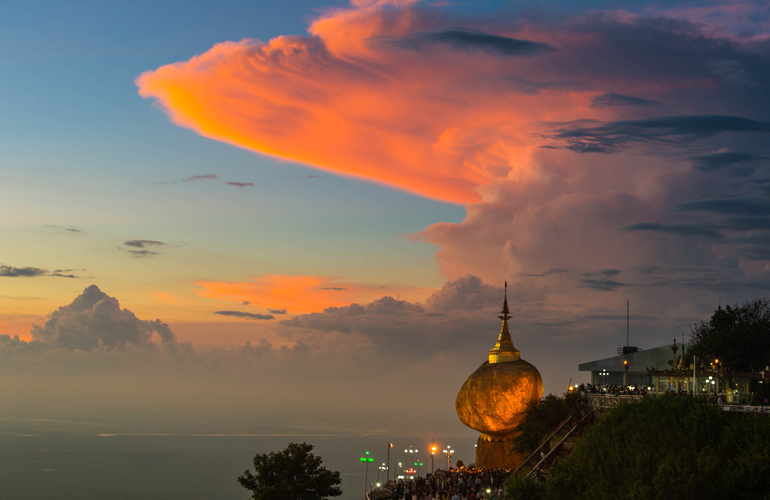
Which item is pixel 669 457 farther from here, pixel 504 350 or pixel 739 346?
pixel 739 346

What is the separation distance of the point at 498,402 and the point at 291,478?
52.3ft

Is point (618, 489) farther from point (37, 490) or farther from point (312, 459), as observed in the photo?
point (37, 490)

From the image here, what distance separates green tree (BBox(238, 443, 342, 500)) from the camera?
4476 centimetres

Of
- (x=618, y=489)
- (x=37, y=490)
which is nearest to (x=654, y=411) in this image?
(x=618, y=489)

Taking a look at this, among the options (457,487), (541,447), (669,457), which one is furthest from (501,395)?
(669,457)

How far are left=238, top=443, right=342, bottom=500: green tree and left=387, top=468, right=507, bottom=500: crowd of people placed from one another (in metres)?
4.62

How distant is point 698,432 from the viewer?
35625mm

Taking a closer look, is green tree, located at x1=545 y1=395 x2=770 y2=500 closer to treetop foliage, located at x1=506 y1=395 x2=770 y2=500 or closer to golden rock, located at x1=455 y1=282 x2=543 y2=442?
treetop foliage, located at x1=506 y1=395 x2=770 y2=500

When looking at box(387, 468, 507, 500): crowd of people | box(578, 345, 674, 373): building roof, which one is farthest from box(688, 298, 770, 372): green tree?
box(387, 468, 507, 500): crowd of people

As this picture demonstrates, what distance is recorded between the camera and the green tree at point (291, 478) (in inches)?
1762

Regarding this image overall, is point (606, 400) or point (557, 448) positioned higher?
point (606, 400)

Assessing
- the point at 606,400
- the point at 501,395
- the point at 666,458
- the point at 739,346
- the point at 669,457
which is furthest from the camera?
the point at 739,346

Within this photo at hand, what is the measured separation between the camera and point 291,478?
46031 millimetres

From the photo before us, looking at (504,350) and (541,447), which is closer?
(541,447)
